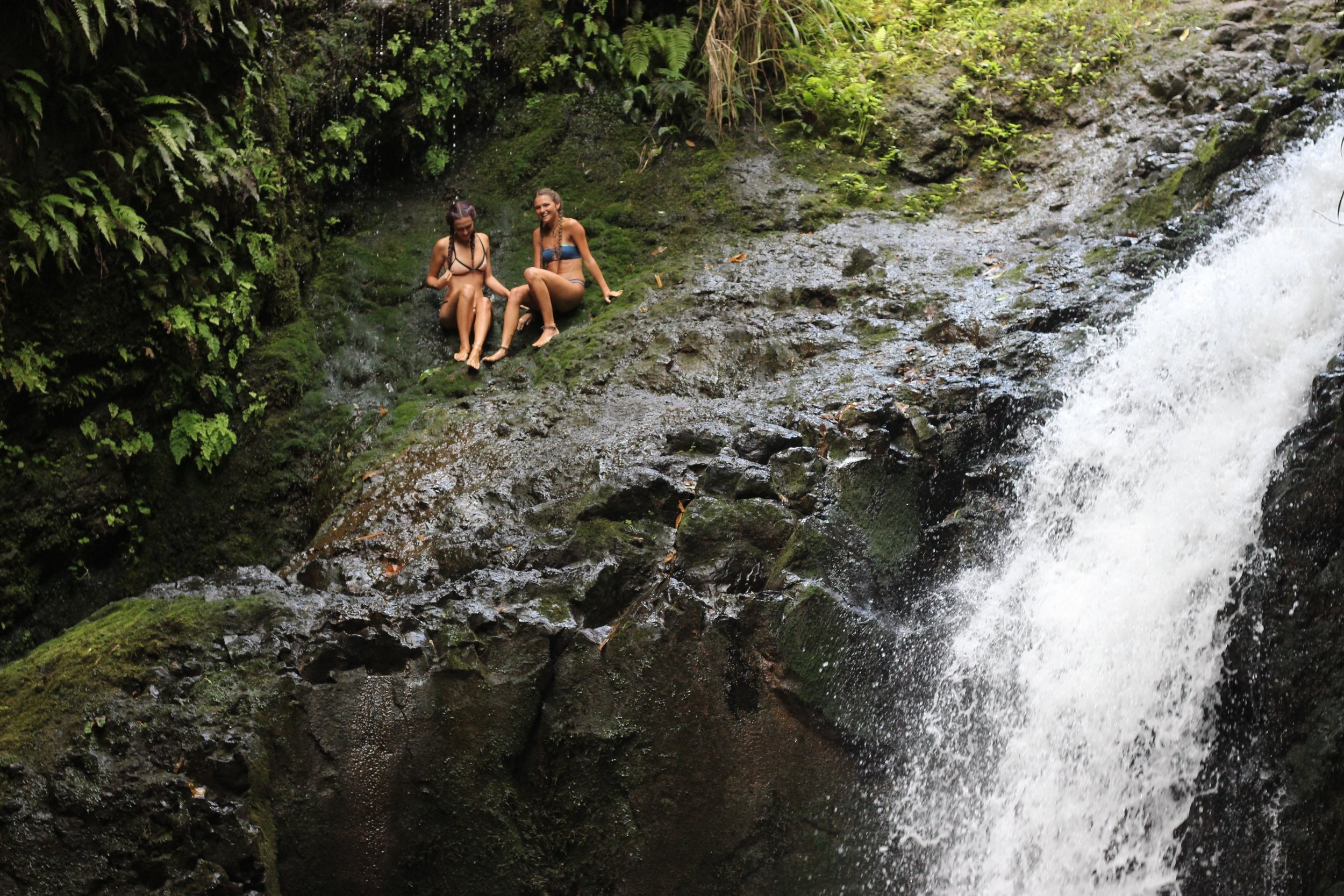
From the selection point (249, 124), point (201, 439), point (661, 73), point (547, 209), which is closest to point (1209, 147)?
point (661, 73)

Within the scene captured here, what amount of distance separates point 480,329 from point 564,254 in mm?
918

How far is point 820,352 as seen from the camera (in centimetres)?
658

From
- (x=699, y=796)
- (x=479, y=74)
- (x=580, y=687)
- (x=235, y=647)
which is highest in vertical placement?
(x=479, y=74)

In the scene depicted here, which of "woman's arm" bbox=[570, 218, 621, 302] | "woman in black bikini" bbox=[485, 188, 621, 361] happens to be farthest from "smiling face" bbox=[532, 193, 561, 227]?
"woman's arm" bbox=[570, 218, 621, 302]

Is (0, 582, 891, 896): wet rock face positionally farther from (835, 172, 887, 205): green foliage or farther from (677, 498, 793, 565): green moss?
(835, 172, 887, 205): green foliage

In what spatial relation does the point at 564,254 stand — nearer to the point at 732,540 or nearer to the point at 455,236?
the point at 455,236

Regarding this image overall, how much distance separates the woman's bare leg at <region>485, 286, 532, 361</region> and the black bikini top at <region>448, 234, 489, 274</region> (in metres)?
0.33

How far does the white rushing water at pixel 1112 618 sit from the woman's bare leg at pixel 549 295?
12.1 ft

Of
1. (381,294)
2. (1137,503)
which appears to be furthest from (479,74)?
(1137,503)

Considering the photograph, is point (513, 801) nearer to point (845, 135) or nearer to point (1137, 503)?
point (1137, 503)

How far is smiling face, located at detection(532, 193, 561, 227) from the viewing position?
7730 millimetres

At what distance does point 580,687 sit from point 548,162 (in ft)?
19.0

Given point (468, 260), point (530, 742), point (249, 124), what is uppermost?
point (249, 124)

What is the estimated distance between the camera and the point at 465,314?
764cm
